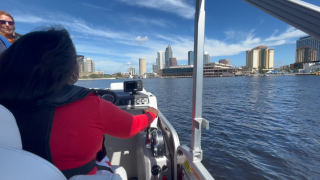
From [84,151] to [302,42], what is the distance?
174 cm

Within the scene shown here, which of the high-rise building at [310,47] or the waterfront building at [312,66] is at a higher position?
the waterfront building at [312,66]

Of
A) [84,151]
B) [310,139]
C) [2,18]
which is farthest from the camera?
[310,139]

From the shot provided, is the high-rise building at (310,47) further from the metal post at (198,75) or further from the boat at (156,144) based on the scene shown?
the metal post at (198,75)

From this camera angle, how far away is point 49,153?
909 mm

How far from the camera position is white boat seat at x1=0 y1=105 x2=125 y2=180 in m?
0.62

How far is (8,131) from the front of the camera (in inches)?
30.9

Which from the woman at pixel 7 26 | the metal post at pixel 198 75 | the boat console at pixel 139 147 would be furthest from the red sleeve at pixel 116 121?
the woman at pixel 7 26

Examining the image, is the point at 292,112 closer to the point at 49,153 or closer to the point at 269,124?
the point at 269,124

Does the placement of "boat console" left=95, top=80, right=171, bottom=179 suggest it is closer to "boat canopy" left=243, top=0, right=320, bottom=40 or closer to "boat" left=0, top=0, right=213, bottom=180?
"boat" left=0, top=0, right=213, bottom=180

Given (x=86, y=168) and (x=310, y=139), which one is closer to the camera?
(x=86, y=168)

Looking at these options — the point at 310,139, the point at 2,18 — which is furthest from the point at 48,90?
the point at 310,139

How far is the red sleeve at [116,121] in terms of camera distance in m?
1.04

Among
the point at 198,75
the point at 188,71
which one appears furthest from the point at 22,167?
the point at 188,71

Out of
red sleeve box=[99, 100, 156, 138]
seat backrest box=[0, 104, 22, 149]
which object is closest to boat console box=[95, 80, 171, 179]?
red sleeve box=[99, 100, 156, 138]
